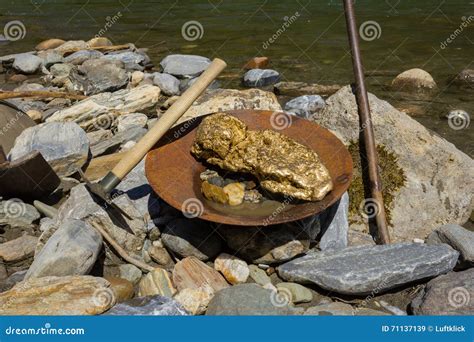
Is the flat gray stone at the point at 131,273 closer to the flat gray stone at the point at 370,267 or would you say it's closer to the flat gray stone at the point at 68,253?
the flat gray stone at the point at 68,253

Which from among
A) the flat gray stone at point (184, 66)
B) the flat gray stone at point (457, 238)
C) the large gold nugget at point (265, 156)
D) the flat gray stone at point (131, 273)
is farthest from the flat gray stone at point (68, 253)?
the flat gray stone at point (184, 66)

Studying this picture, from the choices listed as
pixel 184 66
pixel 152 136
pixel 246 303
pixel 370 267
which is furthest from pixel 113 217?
pixel 184 66

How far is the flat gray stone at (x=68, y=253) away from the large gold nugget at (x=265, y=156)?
1288mm

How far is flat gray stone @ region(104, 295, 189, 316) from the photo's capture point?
362cm

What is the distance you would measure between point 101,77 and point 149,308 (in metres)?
6.90

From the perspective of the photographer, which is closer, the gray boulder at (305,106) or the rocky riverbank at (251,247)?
the rocky riverbank at (251,247)

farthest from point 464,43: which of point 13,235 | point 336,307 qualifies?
point 13,235

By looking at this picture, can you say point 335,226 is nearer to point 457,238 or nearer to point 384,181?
point 384,181

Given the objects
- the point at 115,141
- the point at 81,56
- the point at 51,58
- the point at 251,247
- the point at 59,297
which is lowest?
the point at 51,58

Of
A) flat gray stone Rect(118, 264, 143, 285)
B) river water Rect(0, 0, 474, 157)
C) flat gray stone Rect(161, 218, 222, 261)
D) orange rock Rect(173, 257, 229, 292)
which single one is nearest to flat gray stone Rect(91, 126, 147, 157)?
flat gray stone Rect(161, 218, 222, 261)

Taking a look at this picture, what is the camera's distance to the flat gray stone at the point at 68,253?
3986mm

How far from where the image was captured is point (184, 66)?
10.4 metres

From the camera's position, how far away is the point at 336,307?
13.1 ft

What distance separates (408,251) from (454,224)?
772 millimetres
